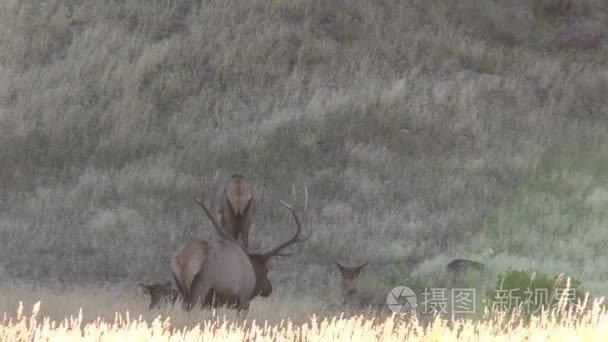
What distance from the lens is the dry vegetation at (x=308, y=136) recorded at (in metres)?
14.8

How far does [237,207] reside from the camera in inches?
502

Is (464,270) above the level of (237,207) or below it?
below

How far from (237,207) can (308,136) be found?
832cm

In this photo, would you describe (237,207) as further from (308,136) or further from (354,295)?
(308,136)

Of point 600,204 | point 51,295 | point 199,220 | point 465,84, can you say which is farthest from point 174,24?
point 51,295

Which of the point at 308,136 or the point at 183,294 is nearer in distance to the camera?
the point at 183,294

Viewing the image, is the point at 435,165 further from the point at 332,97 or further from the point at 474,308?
the point at 474,308

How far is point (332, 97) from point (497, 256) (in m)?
8.80

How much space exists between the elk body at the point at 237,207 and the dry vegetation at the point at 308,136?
0.93m

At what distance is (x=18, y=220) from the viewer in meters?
16.2

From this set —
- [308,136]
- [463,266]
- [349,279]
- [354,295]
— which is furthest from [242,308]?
[308,136]

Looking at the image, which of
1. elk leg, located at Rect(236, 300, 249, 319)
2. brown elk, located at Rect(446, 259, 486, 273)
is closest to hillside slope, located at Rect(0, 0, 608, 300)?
brown elk, located at Rect(446, 259, 486, 273)

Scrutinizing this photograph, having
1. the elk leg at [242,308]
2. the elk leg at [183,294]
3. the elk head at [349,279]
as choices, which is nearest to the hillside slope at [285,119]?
the elk head at [349,279]

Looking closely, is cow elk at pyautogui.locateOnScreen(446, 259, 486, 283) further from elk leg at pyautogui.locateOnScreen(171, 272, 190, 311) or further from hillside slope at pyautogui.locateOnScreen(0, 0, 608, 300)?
elk leg at pyautogui.locateOnScreen(171, 272, 190, 311)
